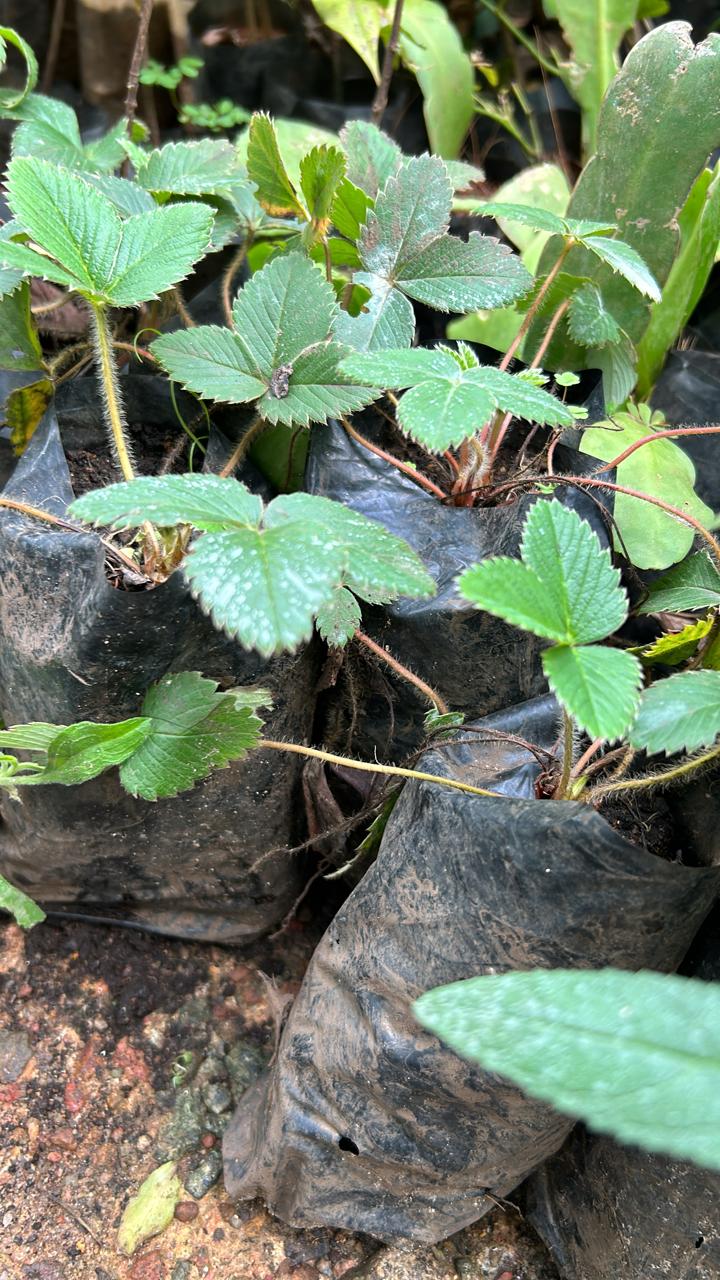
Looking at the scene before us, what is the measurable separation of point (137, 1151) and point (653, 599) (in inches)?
32.6

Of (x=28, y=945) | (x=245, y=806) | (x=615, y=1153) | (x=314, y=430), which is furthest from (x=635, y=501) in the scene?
(x=28, y=945)

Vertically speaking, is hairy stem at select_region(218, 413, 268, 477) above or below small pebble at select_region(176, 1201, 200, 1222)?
above

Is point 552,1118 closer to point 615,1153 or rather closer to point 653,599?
point 615,1153

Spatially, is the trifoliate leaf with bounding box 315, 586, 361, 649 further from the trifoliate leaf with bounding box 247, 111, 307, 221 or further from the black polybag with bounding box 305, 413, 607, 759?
the trifoliate leaf with bounding box 247, 111, 307, 221

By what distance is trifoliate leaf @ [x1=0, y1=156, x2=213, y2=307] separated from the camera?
2.62 feet

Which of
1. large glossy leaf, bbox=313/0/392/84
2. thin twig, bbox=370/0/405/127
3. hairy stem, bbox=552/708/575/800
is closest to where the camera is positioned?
hairy stem, bbox=552/708/575/800

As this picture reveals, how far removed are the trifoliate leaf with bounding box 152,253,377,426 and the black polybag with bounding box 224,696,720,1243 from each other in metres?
0.35

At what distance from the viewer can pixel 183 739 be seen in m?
0.84

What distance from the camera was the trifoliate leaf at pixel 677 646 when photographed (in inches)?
33.2

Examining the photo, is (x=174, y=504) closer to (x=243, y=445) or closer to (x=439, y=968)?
(x=243, y=445)

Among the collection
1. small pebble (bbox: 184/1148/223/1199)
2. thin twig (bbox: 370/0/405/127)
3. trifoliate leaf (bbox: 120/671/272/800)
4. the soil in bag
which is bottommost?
small pebble (bbox: 184/1148/223/1199)

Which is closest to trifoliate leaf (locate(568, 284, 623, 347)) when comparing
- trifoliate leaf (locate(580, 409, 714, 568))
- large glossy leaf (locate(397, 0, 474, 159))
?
trifoliate leaf (locate(580, 409, 714, 568))

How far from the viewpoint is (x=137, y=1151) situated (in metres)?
1.01

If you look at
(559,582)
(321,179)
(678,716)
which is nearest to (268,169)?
(321,179)
